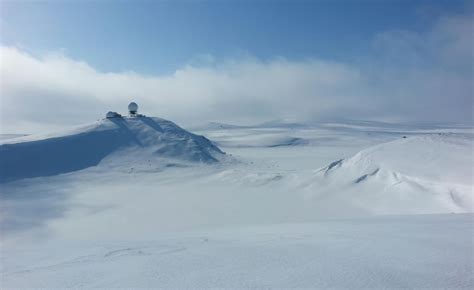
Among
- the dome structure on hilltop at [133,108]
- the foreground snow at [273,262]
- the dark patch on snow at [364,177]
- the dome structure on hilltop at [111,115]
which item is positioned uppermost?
the dome structure on hilltop at [133,108]

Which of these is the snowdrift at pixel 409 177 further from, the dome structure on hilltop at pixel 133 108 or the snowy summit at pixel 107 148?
the dome structure on hilltop at pixel 133 108

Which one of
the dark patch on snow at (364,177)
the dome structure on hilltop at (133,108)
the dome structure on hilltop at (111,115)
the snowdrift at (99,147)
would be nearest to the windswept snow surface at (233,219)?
the dark patch on snow at (364,177)

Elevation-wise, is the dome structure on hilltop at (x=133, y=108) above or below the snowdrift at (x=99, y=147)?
above

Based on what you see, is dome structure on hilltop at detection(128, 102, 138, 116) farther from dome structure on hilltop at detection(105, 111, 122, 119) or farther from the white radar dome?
dome structure on hilltop at detection(105, 111, 122, 119)

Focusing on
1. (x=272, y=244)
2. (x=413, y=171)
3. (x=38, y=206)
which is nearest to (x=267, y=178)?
(x=413, y=171)

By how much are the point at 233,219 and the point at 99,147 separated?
22.8 metres

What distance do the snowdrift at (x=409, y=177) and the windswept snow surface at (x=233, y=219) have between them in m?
0.09

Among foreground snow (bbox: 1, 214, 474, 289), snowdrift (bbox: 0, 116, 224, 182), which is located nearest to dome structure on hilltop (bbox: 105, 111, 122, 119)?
snowdrift (bbox: 0, 116, 224, 182)

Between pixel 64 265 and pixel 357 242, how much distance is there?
4.96 meters

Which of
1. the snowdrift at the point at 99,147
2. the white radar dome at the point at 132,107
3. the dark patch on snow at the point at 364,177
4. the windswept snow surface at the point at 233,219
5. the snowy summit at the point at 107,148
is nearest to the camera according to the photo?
the windswept snow surface at the point at 233,219

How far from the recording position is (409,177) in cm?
2009

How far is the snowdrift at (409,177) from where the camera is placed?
17.1m

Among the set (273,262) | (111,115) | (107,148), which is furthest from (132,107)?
(273,262)

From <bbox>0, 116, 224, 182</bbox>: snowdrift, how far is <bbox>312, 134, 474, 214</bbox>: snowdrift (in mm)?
15446
